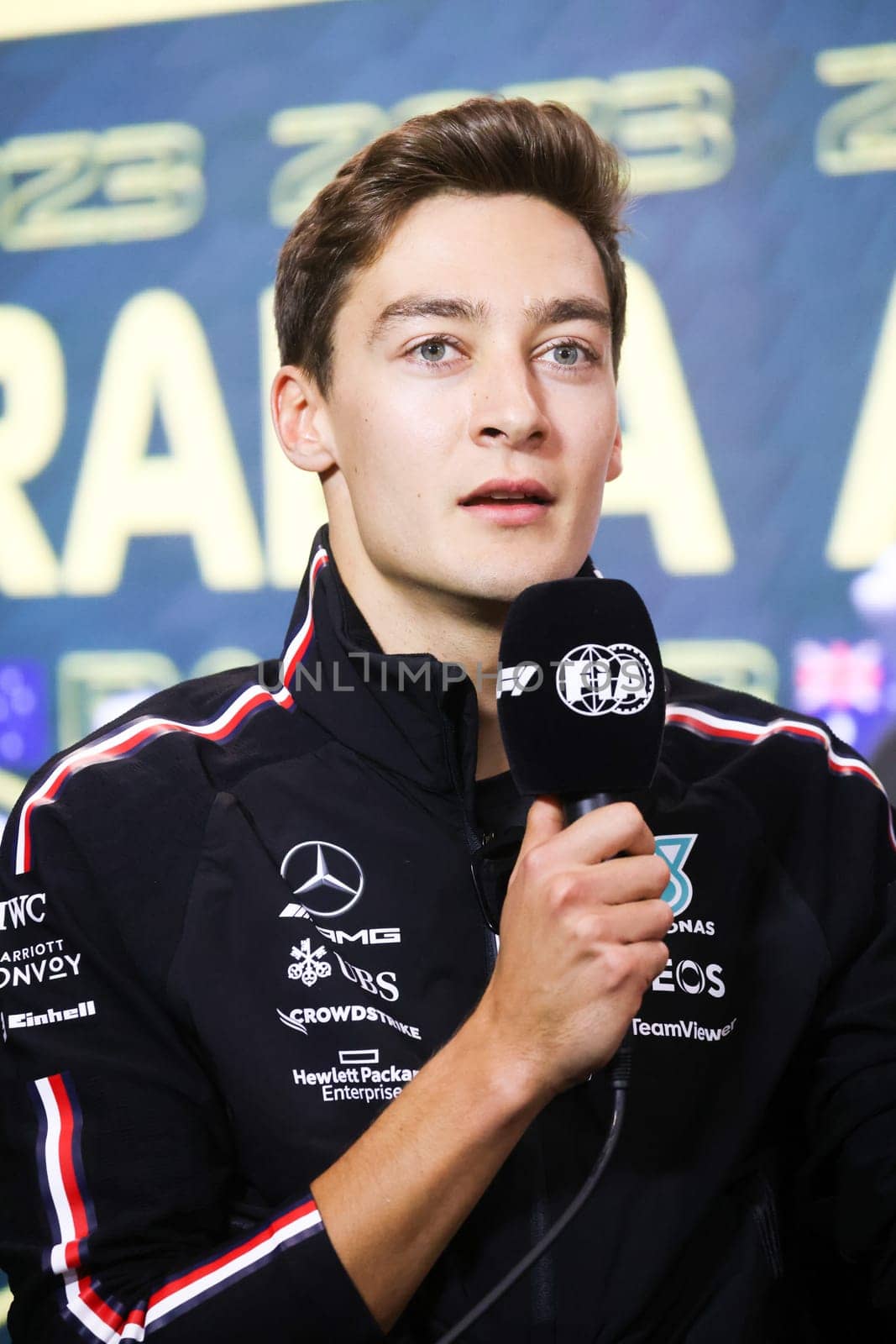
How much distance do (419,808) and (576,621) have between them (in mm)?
284

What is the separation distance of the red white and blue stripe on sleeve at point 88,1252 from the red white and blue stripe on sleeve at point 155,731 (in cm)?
20

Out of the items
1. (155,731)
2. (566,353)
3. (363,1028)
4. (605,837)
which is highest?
(566,353)

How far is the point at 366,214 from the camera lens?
3.84 feet

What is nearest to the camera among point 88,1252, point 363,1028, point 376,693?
point 88,1252

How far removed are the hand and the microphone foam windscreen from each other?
0.10ft

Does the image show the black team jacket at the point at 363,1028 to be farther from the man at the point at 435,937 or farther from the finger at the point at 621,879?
the finger at the point at 621,879

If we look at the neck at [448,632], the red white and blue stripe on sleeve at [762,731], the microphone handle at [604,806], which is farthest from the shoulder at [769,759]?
the microphone handle at [604,806]

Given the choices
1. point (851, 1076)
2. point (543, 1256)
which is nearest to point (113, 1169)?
point (543, 1256)

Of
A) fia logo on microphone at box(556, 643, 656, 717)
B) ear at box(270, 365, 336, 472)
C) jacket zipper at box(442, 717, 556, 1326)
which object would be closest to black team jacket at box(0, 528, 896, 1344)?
jacket zipper at box(442, 717, 556, 1326)

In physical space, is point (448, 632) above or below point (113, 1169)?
above

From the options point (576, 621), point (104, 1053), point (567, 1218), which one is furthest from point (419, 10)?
point (567, 1218)

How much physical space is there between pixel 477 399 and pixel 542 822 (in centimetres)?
40

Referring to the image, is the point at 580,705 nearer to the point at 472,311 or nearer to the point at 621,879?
the point at 621,879

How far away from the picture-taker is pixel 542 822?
794mm
